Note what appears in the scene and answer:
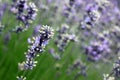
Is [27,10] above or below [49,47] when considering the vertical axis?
below

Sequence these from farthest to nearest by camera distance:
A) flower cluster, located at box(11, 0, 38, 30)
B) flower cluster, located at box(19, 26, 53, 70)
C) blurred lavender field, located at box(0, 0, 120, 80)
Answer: flower cluster, located at box(11, 0, 38, 30)
blurred lavender field, located at box(0, 0, 120, 80)
flower cluster, located at box(19, 26, 53, 70)

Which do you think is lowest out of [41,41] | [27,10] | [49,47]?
[41,41]

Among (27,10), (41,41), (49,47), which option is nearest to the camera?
(41,41)

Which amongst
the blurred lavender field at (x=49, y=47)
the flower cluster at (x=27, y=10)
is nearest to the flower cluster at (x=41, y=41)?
the blurred lavender field at (x=49, y=47)

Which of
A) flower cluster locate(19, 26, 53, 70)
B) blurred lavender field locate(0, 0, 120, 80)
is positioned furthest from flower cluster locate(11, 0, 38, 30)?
flower cluster locate(19, 26, 53, 70)

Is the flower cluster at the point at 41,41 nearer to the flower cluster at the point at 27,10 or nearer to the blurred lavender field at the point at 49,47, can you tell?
the blurred lavender field at the point at 49,47

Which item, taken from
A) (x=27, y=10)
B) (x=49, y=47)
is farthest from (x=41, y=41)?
(x=49, y=47)

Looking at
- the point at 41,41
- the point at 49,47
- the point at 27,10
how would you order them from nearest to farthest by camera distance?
1. the point at 41,41
2. the point at 27,10
3. the point at 49,47

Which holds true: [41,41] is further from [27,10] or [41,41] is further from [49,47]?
[49,47]

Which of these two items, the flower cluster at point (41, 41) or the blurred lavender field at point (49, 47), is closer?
the flower cluster at point (41, 41)

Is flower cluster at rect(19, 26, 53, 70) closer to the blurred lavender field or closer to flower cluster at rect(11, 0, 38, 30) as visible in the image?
the blurred lavender field

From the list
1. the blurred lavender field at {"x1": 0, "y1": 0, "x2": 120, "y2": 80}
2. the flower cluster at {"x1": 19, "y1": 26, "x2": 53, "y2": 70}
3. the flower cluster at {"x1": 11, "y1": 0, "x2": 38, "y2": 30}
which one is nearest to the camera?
the flower cluster at {"x1": 19, "y1": 26, "x2": 53, "y2": 70}

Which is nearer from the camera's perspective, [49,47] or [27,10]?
[27,10]
